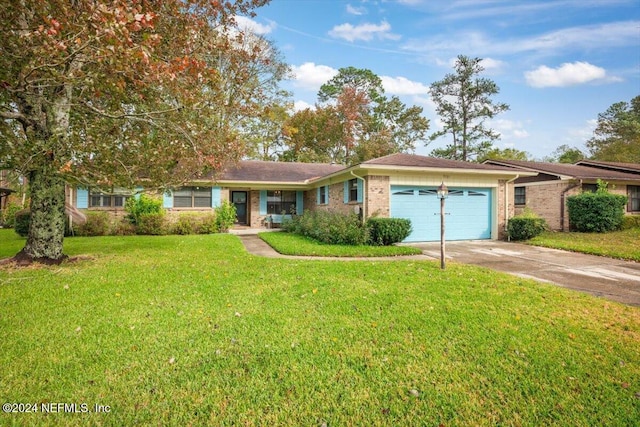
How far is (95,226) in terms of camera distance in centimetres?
1360

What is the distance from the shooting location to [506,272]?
22.0 ft

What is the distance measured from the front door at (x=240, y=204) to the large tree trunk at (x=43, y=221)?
10.9 metres

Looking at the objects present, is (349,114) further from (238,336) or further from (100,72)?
(238,336)

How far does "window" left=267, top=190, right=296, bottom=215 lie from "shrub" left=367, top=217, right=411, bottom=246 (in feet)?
27.8

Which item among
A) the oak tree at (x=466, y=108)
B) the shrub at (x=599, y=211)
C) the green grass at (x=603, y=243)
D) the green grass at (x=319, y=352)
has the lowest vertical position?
the green grass at (x=319, y=352)

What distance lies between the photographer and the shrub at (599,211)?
1343cm

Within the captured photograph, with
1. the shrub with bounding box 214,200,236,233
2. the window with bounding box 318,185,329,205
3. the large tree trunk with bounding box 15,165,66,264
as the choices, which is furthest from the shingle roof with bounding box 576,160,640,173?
the large tree trunk with bounding box 15,165,66,264

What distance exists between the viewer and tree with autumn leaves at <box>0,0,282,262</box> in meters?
4.15

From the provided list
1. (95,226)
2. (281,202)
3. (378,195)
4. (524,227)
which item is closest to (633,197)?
(524,227)

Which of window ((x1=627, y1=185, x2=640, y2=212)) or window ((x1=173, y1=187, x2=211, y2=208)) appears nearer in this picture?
window ((x1=173, y1=187, x2=211, y2=208))

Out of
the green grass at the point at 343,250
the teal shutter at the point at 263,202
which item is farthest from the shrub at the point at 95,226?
the green grass at the point at 343,250

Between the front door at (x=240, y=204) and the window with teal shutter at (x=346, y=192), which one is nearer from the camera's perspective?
the window with teal shutter at (x=346, y=192)

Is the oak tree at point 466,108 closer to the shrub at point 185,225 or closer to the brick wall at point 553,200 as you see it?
the brick wall at point 553,200

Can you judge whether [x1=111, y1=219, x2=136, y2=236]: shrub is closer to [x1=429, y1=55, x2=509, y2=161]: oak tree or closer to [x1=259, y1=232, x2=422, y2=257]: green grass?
[x1=259, y1=232, x2=422, y2=257]: green grass
